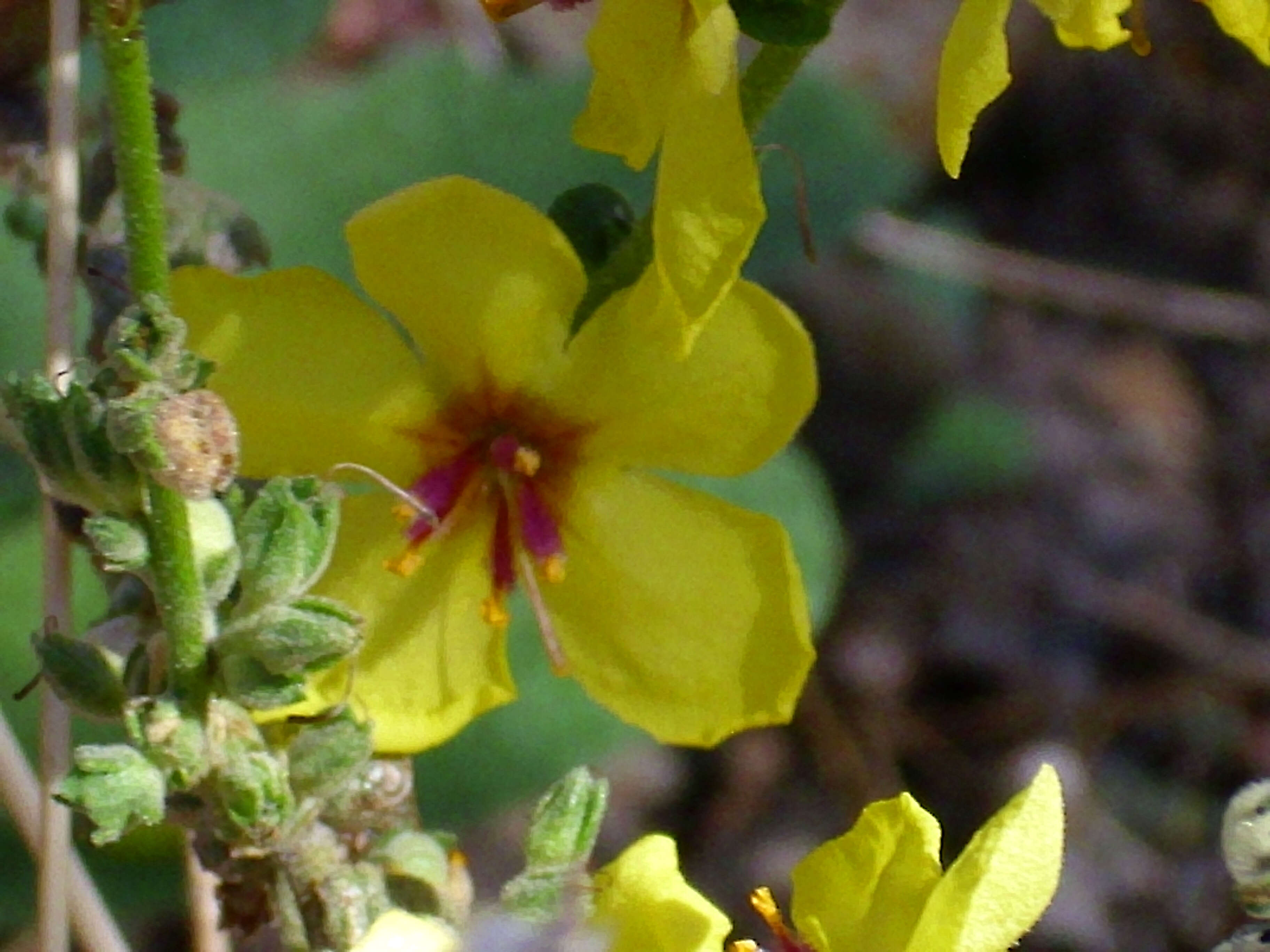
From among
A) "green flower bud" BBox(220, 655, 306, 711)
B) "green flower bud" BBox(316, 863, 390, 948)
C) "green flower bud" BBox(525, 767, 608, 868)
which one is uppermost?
"green flower bud" BBox(220, 655, 306, 711)

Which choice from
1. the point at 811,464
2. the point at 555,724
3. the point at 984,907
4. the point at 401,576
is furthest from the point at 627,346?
the point at 811,464

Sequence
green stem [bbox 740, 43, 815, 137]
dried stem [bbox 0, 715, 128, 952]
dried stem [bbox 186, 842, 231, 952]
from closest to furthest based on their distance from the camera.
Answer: green stem [bbox 740, 43, 815, 137] → dried stem [bbox 0, 715, 128, 952] → dried stem [bbox 186, 842, 231, 952]

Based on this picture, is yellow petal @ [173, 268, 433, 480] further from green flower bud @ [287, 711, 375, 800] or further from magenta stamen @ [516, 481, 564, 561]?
green flower bud @ [287, 711, 375, 800]

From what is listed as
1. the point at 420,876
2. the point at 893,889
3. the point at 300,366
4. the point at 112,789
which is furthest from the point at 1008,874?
the point at 300,366

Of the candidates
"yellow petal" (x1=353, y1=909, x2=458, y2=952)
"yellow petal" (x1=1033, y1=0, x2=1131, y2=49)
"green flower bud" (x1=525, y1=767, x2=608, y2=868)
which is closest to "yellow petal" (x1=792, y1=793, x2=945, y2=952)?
"green flower bud" (x1=525, y1=767, x2=608, y2=868)

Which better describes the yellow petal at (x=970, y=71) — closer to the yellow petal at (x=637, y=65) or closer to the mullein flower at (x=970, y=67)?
the mullein flower at (x=970, y=67)
